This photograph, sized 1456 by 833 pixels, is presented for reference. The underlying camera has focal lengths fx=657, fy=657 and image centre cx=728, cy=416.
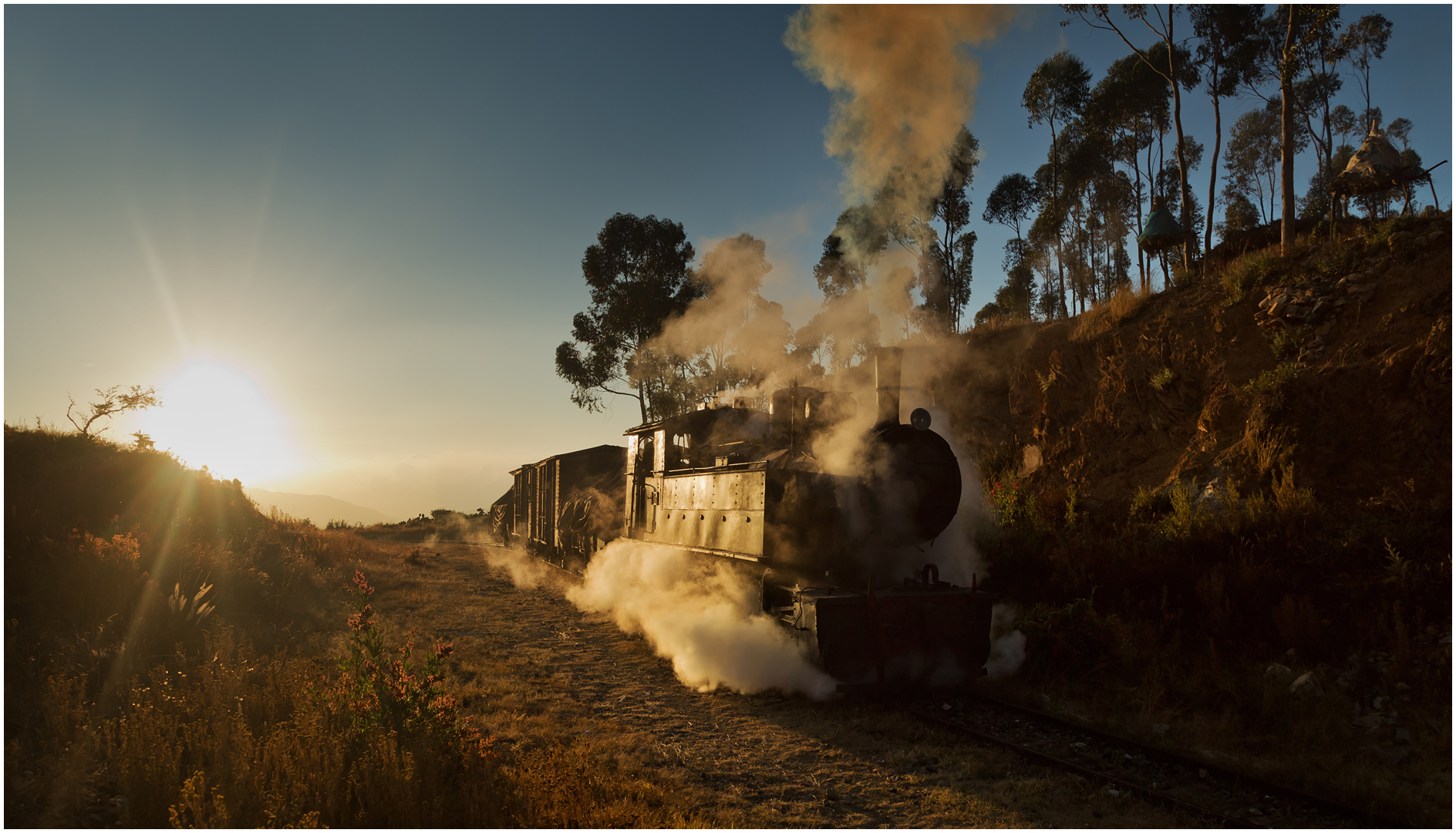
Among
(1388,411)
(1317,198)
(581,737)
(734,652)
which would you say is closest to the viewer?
(581,737)

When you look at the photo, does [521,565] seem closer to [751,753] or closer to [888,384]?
[888,384]

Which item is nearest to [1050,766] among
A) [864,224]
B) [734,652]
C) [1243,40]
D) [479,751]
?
[734,652]

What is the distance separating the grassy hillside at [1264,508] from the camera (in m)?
6.50

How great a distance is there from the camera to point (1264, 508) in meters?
8.47

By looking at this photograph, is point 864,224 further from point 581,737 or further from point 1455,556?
point 581,737

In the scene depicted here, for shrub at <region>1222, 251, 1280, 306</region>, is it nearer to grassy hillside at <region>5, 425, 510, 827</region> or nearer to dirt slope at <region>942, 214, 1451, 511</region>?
dirt slope at <region>942, 214, 1451, 511</region>

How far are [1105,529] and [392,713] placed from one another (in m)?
10.0

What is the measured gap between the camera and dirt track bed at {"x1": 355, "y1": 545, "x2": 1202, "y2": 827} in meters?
4.68

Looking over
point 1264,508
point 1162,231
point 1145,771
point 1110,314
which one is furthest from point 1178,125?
point 1145,771

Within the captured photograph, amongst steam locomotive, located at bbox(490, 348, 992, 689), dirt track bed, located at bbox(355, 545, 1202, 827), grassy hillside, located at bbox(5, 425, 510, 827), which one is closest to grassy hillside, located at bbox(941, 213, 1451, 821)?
steam locomotive, located at bbox(490, 348, 992, 689)

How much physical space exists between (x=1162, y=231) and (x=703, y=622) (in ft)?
66.1

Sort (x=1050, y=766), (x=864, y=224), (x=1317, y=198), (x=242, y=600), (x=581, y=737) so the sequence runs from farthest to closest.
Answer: (x=1317, y=198)
(x=864, y=224)
(x=242, y=600)
(x=581, y=737)
(x=1050, y=766)

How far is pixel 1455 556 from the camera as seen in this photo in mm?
6363

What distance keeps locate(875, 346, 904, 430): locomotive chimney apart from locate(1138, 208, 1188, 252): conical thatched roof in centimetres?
1733
